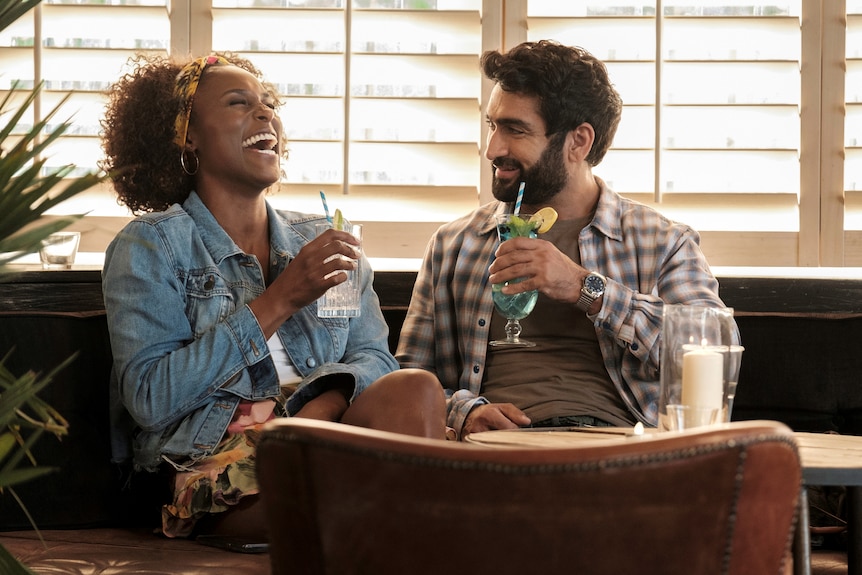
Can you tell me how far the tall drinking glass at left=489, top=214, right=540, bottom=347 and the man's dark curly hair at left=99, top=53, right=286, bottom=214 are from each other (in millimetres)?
675

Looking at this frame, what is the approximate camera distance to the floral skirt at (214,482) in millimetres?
2102

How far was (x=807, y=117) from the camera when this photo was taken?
9.57 feet

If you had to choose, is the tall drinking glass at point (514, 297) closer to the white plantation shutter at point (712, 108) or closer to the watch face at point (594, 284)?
→ the watch face at point (594, 284)

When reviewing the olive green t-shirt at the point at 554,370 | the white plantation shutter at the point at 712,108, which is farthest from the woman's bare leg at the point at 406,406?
the white plantation shutter at the point at 712,108

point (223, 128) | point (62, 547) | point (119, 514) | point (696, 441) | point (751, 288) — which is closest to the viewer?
point (696, 441)

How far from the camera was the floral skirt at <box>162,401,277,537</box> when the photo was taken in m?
2.10

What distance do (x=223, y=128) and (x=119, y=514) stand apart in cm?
90

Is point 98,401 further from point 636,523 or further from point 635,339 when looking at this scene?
point 636,523

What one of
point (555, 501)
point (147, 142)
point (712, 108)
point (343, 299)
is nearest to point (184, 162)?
point (147, 142)

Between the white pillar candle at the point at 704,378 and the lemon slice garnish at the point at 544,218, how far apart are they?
0.94m

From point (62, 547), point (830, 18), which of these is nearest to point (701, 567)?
point (62, 547)

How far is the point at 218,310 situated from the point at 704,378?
44.2 inches

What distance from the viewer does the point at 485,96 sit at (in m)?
2.92

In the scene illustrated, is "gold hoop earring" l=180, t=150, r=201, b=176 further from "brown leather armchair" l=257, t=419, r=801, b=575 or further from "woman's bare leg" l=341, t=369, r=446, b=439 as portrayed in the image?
"brown leather armchair" l=257, t=419, r=801, b=575
